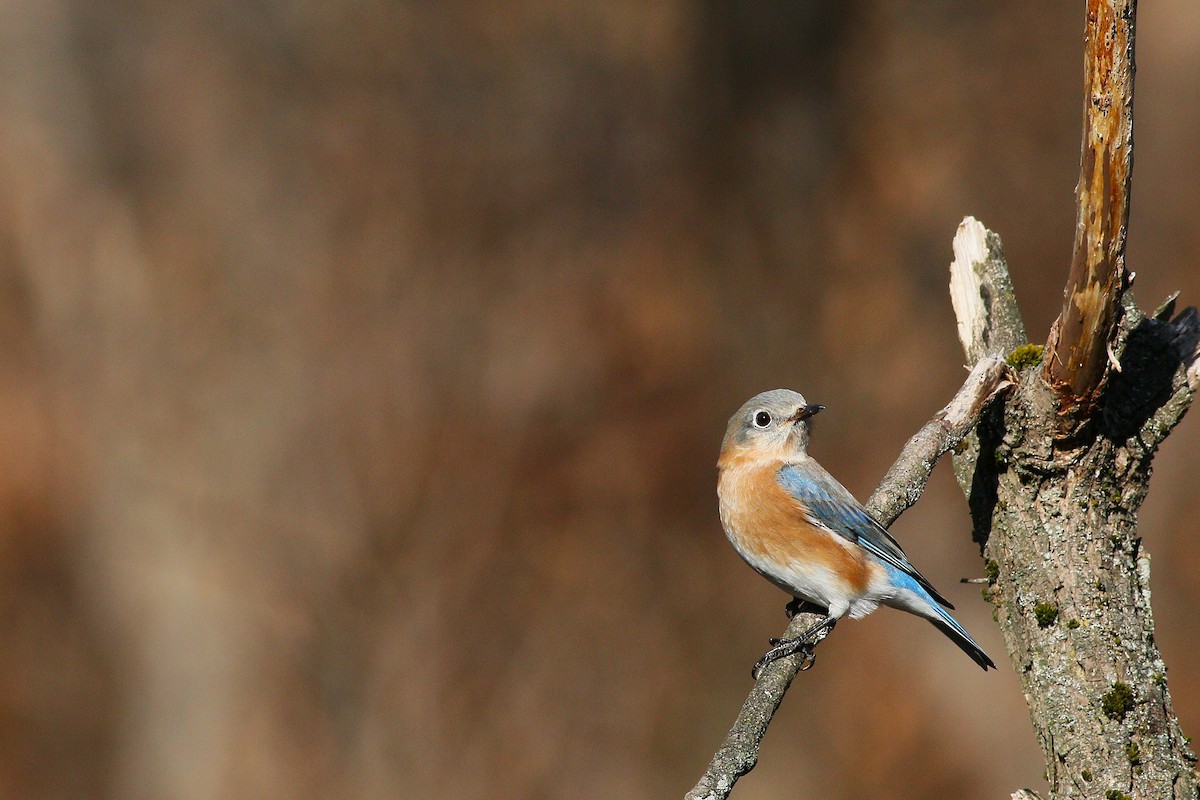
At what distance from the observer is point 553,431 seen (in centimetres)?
786

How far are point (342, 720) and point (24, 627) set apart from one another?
2.07 metres

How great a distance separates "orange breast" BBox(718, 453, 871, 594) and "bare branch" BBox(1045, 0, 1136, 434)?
1.02 metres

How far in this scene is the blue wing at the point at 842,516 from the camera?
13.8 ft

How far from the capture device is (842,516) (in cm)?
428

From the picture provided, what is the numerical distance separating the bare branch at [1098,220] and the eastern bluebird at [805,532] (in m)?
0.88

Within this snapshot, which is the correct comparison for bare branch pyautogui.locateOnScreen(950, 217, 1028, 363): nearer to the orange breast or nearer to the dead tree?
the dead tree

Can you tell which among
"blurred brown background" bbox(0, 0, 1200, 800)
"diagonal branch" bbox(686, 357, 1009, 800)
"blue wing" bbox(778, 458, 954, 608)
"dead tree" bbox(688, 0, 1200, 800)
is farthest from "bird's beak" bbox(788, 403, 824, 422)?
"blurred brown background" bbox(0, 0, 1200, 800)

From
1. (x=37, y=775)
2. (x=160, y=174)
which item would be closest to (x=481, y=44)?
(x=160, y=174)

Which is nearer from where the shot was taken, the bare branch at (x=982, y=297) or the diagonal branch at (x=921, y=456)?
the diagonal branch at (x=921, y=456)

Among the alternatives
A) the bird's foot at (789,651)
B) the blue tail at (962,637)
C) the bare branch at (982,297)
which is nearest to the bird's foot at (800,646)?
the bird's foot at (789,651)

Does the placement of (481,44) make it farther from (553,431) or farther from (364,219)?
(553,431)

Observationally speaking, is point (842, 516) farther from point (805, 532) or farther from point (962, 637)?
point (962, 637)

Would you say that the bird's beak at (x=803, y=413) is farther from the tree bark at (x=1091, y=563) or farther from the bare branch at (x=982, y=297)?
the tree bark at (x=1091, y=563)

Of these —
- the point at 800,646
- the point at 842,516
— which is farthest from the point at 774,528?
the point at 800,646
